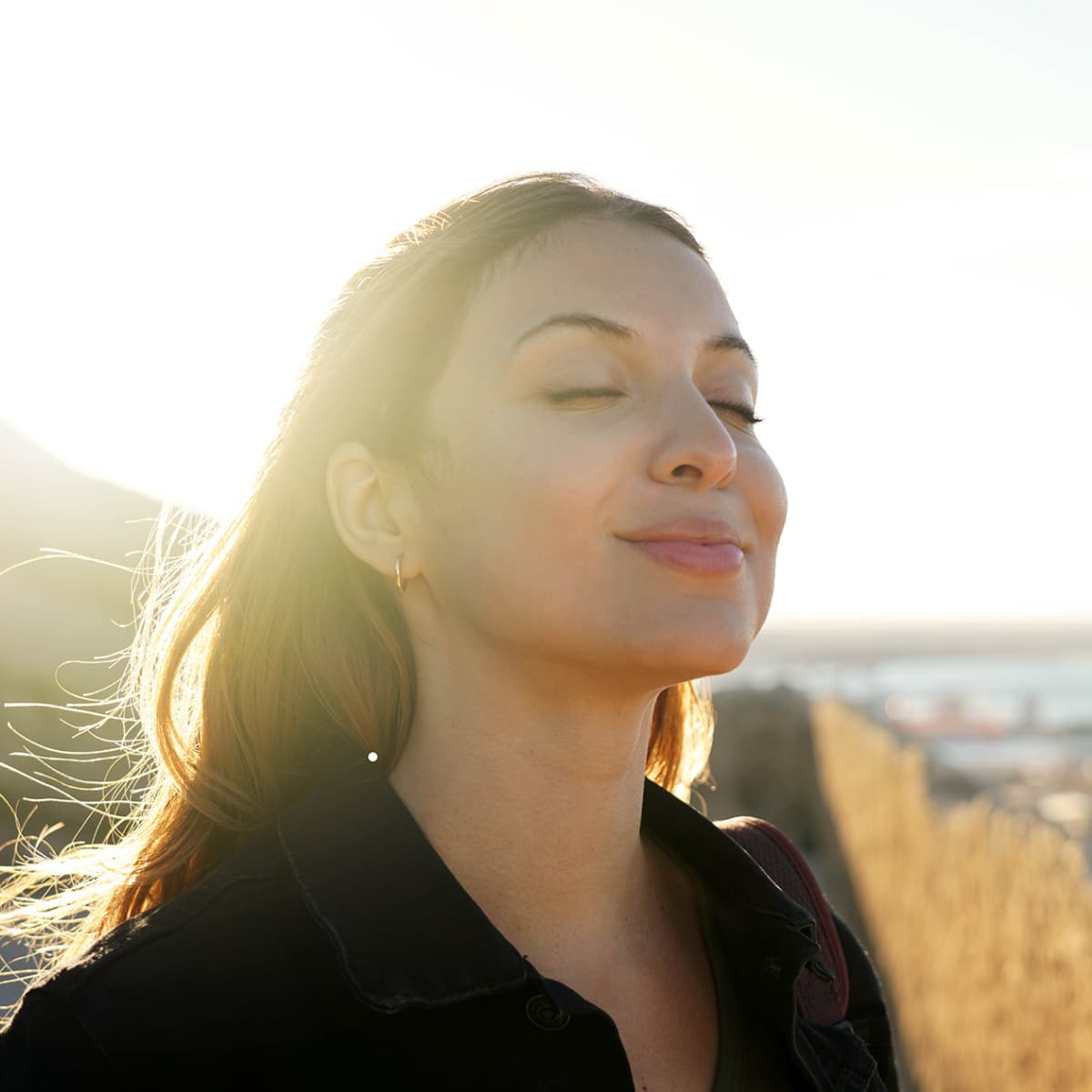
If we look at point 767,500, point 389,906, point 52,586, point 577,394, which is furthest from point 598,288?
point 52,586

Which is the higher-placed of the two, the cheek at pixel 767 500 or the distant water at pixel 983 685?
the cheek at pixel 767 500

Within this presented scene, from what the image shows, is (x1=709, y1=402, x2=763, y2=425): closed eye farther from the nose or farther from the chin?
the chin

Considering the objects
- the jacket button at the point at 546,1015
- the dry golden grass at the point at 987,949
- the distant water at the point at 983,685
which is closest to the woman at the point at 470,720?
the jacket button at the point at 546,1015

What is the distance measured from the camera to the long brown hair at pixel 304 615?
2.25 m

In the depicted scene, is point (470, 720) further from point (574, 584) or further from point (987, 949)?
point (987, 949)

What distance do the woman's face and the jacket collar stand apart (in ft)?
1.10

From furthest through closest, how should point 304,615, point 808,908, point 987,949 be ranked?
point 987,949, point 808,908, point 304,615

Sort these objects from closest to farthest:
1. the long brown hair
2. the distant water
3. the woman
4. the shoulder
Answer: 1. the shoulder
2. the woman
3. the long brown hair
4. the distant water

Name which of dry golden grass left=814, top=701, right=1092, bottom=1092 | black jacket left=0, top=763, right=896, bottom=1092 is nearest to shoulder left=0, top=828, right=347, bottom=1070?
black jacket left=0, top=763, right=896, bottom=1092

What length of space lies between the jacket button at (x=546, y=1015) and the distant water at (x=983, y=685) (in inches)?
1629

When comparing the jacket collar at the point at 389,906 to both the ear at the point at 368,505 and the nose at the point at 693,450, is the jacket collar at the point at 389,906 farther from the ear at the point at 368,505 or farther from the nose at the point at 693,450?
A: the nose at the point at 693,450

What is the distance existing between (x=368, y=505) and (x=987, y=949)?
4.87 meters

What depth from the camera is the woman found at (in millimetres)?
1861

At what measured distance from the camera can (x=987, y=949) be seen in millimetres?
5996
